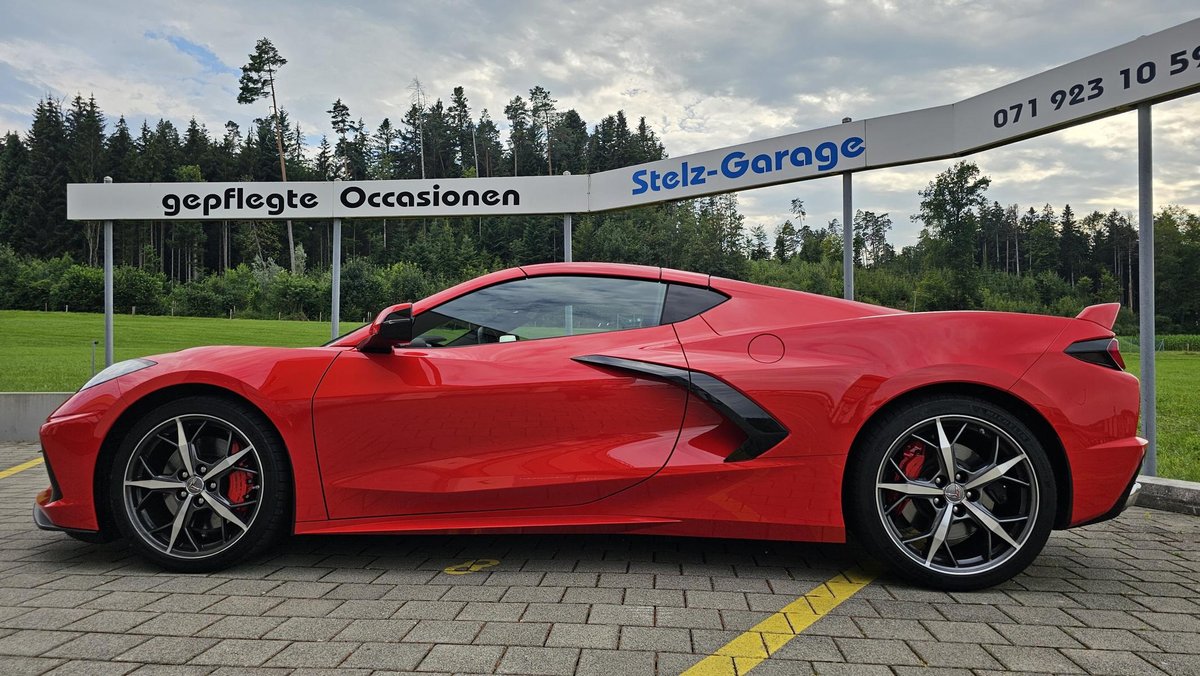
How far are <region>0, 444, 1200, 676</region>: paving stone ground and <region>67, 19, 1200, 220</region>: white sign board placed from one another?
266cm

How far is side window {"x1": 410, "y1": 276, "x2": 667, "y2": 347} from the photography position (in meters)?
2.87

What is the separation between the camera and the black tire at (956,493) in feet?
8.34

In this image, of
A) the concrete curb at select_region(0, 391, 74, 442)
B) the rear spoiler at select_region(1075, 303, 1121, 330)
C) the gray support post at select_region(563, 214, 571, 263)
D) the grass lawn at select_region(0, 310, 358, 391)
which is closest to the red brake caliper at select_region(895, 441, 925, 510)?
the rear spoiler at select_region(1075, 303, 1121, 330)

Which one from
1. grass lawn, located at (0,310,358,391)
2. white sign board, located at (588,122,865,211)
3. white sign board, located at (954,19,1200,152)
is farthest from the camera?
grass lawn, located at (0,310,358,391)

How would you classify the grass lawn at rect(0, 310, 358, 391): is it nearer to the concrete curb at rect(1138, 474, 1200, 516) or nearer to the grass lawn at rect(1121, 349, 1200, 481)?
the concrete curb at rect(1138, 474, 1200, 516)

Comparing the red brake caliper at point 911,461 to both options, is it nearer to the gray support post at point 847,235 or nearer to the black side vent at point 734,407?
the black side vent at point 734,407

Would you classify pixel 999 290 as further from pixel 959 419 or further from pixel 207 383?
pixel 207 383

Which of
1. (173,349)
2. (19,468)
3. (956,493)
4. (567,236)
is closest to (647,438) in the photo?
(956,493)

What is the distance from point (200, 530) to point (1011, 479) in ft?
10.8

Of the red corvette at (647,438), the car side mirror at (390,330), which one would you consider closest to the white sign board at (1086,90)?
the red corvette at (647,438)

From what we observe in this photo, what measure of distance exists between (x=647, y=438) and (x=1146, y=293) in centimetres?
369

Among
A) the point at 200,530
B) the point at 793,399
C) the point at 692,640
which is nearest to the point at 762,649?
the point at 692,640

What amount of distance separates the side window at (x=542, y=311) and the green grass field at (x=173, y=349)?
1.00m

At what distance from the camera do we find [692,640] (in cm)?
207
